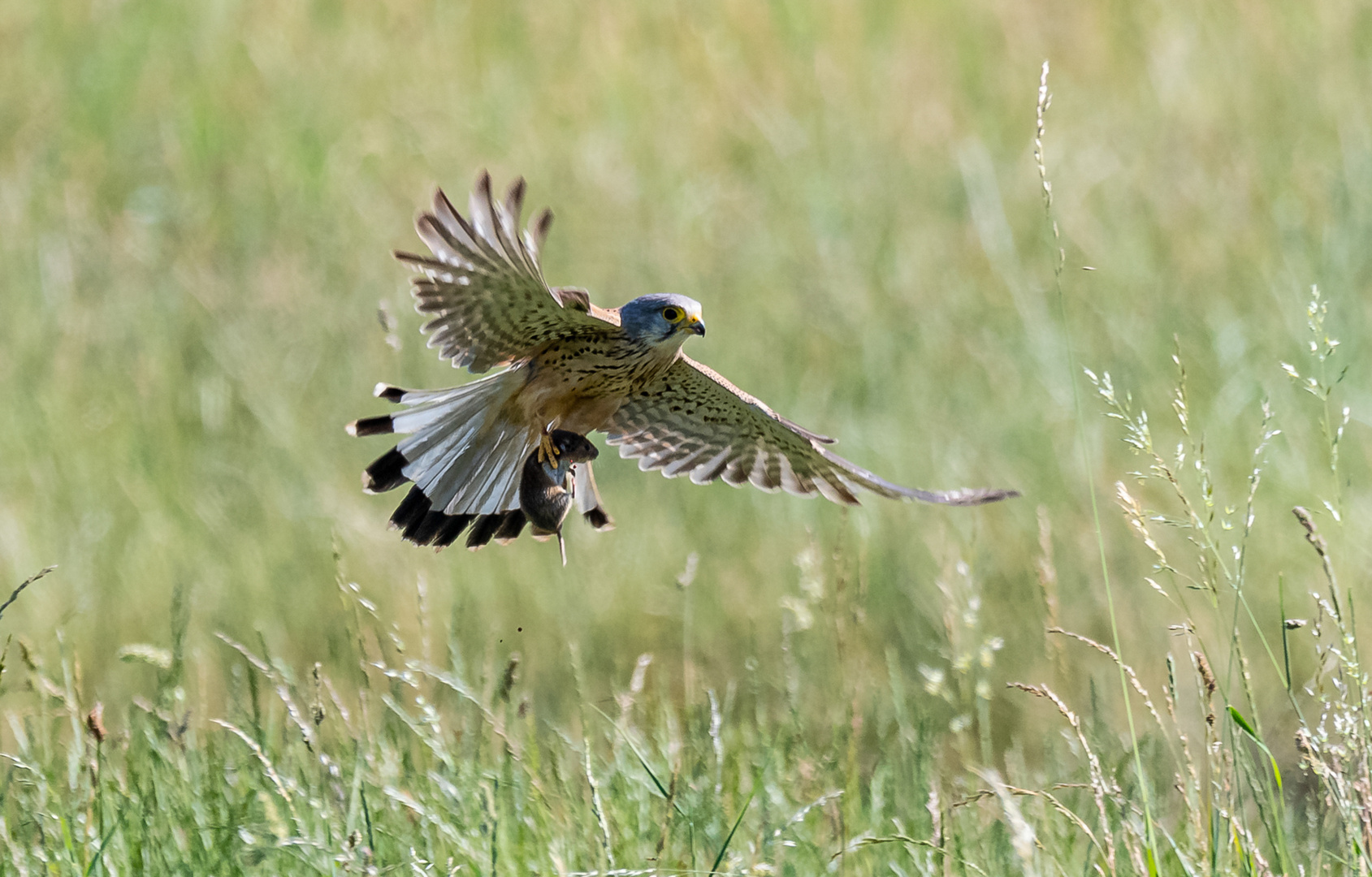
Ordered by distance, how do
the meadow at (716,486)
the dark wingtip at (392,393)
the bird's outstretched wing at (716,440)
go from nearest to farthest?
the meadow at (716,486)
the dark wingtip at (392,393)
the bird's outstretched wing at (716,440)

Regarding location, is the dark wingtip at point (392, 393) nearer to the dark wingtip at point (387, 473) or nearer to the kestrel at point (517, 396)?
the kestrel at point (517, 396)

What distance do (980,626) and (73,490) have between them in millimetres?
3808

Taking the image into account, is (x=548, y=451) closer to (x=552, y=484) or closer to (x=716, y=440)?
(x=552, y=484)

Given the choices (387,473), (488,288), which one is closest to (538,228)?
(488,288)

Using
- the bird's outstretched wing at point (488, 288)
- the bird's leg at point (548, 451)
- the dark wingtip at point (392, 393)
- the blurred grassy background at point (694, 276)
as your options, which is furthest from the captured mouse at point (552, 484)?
the blurred grassy background at point (694, 276)

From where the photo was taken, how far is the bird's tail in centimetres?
364

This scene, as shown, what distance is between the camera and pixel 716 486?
5977 millimetres

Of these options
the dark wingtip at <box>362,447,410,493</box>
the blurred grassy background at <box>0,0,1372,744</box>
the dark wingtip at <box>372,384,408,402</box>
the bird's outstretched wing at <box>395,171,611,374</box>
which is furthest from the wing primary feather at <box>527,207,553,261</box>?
the blurred grassy background at <box>0,0,1372,744</box>

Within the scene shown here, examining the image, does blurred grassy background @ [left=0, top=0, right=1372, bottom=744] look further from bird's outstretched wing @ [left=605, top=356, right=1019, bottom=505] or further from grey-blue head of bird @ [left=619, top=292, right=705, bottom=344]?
grey-blue head of bird @ [left=619, top=292, right=705, bottom=344]

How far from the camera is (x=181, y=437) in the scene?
21.9 ft

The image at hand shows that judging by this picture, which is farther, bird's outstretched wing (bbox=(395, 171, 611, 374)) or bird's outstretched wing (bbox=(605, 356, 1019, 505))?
bird's outstretched wing (bbox=(605, 356, 1019, 505))

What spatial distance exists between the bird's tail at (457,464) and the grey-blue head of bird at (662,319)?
1.12ft

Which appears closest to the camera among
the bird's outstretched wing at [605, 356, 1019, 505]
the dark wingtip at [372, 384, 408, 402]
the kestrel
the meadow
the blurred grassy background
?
the meadow

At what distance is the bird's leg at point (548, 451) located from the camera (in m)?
3.64
